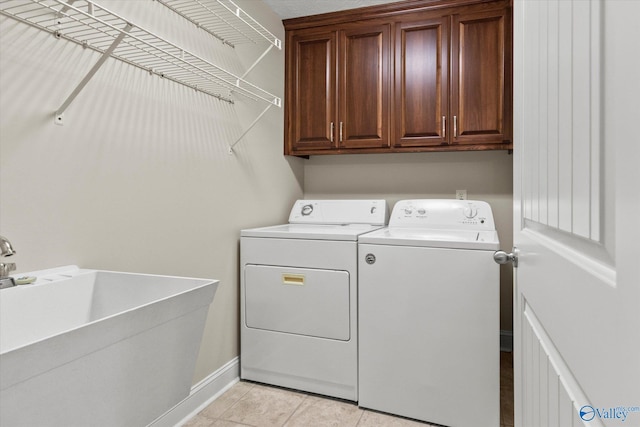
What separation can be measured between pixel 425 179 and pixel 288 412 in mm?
1782

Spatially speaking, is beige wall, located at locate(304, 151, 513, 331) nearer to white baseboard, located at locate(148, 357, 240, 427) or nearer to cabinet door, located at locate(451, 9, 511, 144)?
cabinet door, located at locate(451, 9, 511, 144)

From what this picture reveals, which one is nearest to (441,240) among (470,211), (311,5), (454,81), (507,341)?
(470,211)

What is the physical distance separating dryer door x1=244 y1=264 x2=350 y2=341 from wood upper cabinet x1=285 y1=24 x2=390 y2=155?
103 cm

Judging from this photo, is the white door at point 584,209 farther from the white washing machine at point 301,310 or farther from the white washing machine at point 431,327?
the white washing machine at point 301,310

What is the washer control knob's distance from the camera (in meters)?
2.38

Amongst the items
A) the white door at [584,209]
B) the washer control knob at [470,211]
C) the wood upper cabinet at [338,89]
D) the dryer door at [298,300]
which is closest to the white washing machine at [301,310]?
the dryer door at [298,300]

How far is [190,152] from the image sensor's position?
1908mm

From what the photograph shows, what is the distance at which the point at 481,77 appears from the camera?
2.38 metres

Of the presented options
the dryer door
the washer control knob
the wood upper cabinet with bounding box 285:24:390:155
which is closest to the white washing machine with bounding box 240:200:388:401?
the dryer door

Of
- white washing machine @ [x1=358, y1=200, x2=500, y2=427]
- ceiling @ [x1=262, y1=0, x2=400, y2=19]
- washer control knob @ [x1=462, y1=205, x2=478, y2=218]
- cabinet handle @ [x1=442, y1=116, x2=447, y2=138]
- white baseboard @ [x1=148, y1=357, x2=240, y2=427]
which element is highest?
ceiling @ [x1=262, y1=0, x2=400, y2=19]

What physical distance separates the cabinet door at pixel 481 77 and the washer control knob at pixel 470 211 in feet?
1.36

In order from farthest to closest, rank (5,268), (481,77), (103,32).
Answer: (481,77)
(103,32)
(5,268)

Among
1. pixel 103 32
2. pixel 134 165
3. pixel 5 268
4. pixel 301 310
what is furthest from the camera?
pixel 301 310

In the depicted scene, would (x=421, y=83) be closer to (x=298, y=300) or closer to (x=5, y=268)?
(x=298, y=300)
